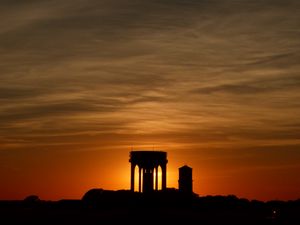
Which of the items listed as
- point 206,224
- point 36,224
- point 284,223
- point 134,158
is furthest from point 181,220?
point 134,158

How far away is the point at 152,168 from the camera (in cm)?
19112

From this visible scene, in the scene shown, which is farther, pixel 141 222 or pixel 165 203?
pixel 165 203

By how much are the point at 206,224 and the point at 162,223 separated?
6.93 metres

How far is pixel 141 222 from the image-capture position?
360 ft

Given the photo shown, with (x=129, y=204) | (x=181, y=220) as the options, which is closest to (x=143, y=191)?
(x=129, y=204)

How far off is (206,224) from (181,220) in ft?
28.2

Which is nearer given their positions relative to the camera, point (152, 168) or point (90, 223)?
point (90, 223)

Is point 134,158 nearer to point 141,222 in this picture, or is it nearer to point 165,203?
point 165,203

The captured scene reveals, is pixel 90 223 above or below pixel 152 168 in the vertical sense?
below

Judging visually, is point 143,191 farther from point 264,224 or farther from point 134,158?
point 264,224

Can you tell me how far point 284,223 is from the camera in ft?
375

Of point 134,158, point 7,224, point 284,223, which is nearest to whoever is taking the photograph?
point 7,224

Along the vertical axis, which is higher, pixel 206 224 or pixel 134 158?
pixel 134 158

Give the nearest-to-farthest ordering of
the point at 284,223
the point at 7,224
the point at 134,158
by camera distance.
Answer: the point at 7,224, the point at 284,223, the point at 134,158
